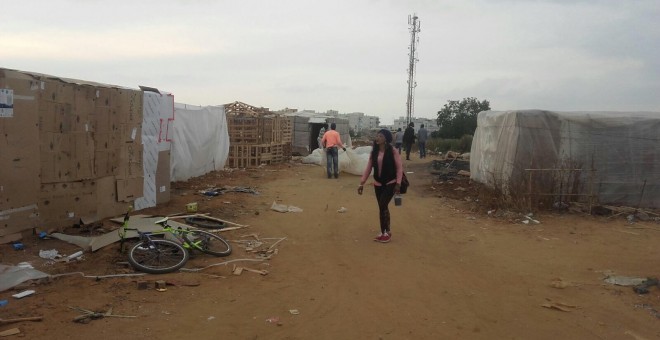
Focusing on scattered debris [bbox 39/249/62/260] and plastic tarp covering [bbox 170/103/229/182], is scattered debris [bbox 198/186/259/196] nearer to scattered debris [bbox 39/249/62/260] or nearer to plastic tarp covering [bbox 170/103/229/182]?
plastic tarp covering [bbox 170/103/229/182]

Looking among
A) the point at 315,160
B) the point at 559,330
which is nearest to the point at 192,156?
the point at 315,160

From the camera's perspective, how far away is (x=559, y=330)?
15.0 feet

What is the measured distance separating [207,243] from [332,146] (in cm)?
967

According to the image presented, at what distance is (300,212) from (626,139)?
24.5 ft

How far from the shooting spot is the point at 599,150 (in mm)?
11219

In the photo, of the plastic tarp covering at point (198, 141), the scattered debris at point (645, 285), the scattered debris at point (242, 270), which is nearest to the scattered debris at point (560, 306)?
the scattered debris at point (645, 285)

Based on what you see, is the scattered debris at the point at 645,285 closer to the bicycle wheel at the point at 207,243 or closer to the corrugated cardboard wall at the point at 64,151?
the bicycle wheel at the point at 207,243

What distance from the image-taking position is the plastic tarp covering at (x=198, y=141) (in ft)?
47.1

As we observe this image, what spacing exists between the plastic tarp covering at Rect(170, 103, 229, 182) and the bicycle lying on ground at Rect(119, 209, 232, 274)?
24.4ft

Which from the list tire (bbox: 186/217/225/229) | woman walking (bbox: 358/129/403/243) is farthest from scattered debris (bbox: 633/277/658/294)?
tire (bbox: 186/217/225/229)

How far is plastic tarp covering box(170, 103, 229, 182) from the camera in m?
14.4

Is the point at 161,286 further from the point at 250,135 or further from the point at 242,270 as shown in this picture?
the point at 250,135

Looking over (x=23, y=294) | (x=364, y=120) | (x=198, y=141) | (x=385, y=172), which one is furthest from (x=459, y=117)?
(x=364, y=120)

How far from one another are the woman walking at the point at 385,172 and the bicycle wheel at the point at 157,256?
319 cm
